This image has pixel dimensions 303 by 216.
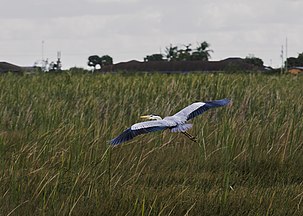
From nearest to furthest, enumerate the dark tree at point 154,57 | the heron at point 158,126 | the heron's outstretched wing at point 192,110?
1. the heron at point 158,126
2. the heron's outstretched wing at point 192,110
3. the dark tree at point 154,57

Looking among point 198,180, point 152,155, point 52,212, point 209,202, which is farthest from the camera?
point 152,155

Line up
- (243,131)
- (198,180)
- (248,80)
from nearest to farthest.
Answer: (198,180) < (243,131) < (248,80)

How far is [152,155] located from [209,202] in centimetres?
136

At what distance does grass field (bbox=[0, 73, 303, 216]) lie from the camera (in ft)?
14.7

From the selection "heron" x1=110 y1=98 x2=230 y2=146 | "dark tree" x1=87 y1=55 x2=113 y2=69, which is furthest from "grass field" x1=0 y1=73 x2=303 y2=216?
"dark tree" x1=87 y1=55 x2=113 y2=69

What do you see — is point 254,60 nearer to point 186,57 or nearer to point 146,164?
point 186,57

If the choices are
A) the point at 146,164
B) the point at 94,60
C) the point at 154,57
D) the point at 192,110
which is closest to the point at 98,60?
the point at 94,60

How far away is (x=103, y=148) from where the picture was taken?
5.88 m

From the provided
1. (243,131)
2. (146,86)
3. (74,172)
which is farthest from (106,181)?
(146,86)

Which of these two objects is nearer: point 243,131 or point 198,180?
point 198,180

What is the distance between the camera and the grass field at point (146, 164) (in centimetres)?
447

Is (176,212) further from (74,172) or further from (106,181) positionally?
(74,172)

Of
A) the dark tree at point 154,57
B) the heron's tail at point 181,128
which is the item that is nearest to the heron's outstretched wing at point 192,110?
the heron's tail at point 181,128

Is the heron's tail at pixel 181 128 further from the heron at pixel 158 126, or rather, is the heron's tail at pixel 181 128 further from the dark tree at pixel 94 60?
the dark tree at pixel 94 60
